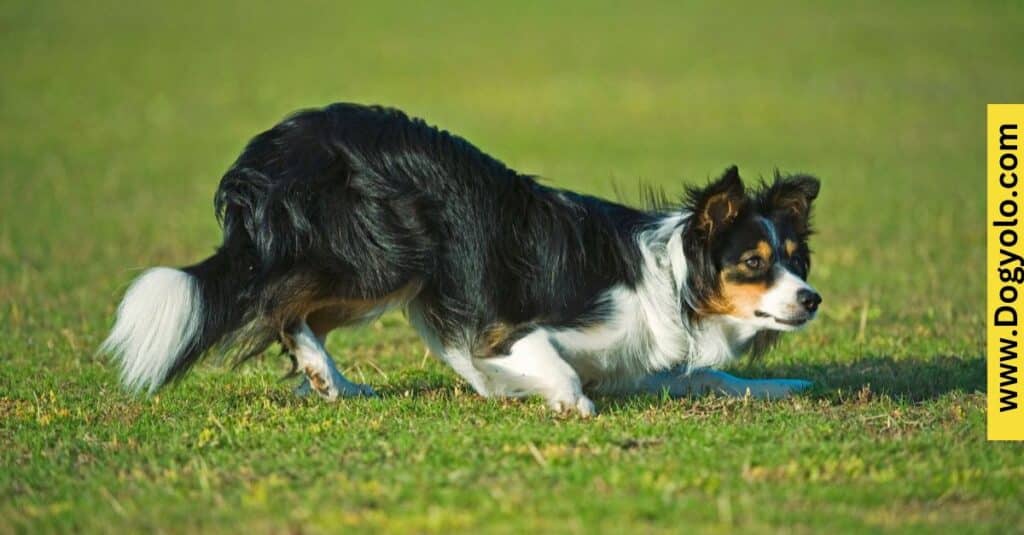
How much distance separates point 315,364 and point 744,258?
2360 millimetres

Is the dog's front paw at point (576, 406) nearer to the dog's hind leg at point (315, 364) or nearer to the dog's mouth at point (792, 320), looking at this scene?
the dog's mouth at point (792, 320)

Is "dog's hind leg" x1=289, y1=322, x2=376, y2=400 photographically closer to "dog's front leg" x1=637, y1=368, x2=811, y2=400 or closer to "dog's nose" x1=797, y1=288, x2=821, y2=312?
"dog's front leg" x1=637, y1=368, x2=811, y2=400

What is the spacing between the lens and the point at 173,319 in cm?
716

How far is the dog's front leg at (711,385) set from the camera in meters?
8.11

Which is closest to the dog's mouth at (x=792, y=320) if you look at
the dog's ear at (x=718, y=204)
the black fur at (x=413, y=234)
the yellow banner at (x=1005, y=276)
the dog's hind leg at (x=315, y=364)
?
the black fur at (x=413, y=234)

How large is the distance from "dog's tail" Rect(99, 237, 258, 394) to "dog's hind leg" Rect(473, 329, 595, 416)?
1.40 metres

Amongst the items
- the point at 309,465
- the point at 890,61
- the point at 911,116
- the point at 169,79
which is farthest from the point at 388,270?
the point at 890,61

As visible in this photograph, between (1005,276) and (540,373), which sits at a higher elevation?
(1005,276)

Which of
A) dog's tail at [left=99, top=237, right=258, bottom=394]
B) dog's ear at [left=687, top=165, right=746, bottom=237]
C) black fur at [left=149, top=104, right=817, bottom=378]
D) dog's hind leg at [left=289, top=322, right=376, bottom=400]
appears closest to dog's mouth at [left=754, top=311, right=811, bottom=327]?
black fur at [left=149, top=104, right=817, bottom=378]

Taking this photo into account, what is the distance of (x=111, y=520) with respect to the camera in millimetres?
5438

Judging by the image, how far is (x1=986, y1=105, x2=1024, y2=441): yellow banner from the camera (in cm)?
723

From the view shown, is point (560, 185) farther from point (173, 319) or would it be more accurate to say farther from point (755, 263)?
point (173, 319)

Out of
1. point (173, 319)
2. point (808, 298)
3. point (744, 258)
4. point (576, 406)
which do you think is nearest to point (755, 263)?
point (744, 258)

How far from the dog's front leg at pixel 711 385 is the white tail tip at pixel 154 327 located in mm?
2532
